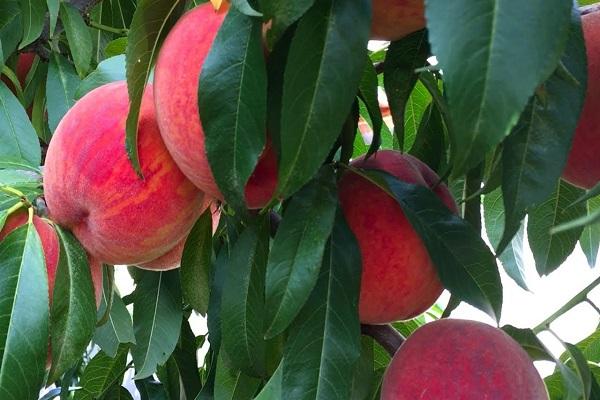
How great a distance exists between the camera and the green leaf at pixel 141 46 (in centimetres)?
68

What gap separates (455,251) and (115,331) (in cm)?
55

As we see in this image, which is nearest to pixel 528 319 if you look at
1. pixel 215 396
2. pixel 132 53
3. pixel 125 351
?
pixel 125 351

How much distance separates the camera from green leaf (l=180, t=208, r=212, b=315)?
83 centimetres

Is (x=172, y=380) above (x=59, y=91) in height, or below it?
below

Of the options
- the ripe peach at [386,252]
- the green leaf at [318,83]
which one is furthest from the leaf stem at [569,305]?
the green leaf at [318,83]

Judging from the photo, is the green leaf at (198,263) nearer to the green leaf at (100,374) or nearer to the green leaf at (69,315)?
the green leaf at (69,315)

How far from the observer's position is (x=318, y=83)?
0.54 meters

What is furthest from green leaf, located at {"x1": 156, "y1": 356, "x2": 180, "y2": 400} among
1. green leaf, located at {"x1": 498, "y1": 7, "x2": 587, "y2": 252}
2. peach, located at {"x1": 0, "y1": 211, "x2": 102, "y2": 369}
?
green leaf, located at {"x1": 498, "y1": 7, "x2": 587, "y2": 252}

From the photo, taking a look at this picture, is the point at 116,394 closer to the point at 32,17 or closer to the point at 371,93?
the point at 32,17

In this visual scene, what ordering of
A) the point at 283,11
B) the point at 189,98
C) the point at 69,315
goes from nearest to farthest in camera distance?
the point at 283,11 → the point at 189,98 → the point at 69,315

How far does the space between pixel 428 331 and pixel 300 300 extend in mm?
155

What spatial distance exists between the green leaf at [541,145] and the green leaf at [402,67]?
137mm

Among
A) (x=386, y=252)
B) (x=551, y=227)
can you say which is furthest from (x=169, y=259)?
(x=551, y=227)

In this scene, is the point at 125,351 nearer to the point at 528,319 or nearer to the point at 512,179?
the point at 512,179
